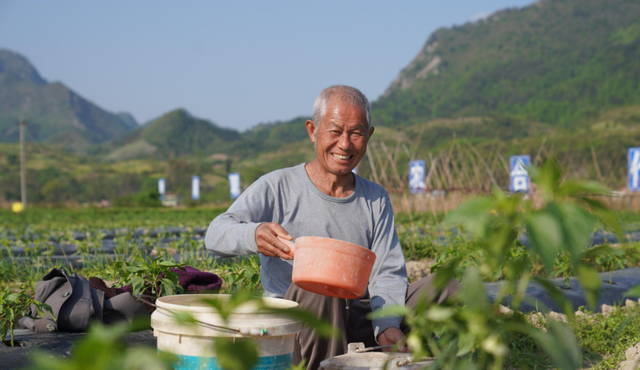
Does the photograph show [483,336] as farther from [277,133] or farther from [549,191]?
[277,133]

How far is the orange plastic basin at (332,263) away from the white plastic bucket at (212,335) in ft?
0.57

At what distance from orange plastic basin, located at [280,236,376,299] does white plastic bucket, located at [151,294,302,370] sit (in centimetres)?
17

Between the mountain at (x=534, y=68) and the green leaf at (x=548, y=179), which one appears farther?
the mountain at (x=534, y=68)

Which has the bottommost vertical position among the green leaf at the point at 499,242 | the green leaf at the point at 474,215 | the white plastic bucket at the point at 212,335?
the white plastic bucket at the point at 212,335

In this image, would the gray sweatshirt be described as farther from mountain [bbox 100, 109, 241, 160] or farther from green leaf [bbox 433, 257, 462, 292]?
mountain [bbox 100, 109, 241, 160]

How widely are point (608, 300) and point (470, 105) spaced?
3589 inches

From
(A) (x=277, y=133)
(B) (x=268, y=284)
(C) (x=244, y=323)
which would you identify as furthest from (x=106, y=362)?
(A) (x=277, y=133)

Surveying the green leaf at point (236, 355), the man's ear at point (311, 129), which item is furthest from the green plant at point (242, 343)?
the man's ear at point (311, 129)

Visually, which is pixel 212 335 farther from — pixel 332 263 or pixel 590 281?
pixel 590 281

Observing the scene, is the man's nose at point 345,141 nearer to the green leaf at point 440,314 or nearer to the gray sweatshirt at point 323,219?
the gray sweatshirt at point 323,219

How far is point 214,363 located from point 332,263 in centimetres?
41

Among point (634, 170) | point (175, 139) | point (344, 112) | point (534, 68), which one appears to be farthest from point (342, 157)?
point (175, 139)

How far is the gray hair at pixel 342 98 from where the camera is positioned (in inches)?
83.3

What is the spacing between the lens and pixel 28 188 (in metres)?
64.0
